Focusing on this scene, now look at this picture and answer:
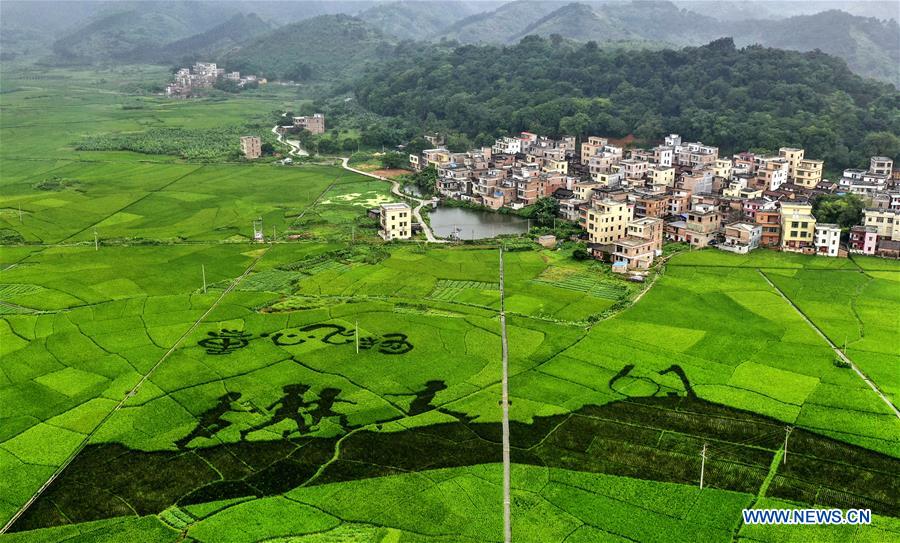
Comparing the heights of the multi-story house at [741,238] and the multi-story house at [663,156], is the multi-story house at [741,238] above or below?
below

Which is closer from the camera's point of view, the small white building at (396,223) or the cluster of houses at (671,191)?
the cluster of houses at (671,191)

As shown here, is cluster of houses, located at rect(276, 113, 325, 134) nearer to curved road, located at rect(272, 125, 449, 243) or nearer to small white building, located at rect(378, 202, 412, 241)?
curved road, located at rect(272, 125, 449, 243)

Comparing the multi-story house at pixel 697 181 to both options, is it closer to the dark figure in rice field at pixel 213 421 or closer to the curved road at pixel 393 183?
the curved road at pixel 393 183

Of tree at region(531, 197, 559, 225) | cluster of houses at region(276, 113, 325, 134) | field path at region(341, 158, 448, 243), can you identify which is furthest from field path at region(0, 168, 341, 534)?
cluster of houses at region(276, 113, 325, 134)

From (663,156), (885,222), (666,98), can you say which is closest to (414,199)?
(663,156)

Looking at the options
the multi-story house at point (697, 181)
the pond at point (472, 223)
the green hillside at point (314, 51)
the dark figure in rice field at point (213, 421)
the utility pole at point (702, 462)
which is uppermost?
the green hillside at point (314, 51)

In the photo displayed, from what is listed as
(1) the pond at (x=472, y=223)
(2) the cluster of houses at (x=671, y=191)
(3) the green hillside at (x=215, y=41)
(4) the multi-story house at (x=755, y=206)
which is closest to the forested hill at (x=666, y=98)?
(2) the cluster of houses at (x=671, y=191)

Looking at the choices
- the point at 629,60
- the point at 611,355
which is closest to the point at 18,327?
the point at 611,355

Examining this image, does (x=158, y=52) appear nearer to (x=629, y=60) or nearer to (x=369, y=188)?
(x=629, y=60)

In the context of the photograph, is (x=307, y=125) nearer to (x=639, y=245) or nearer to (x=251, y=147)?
(x=251, y=147)
